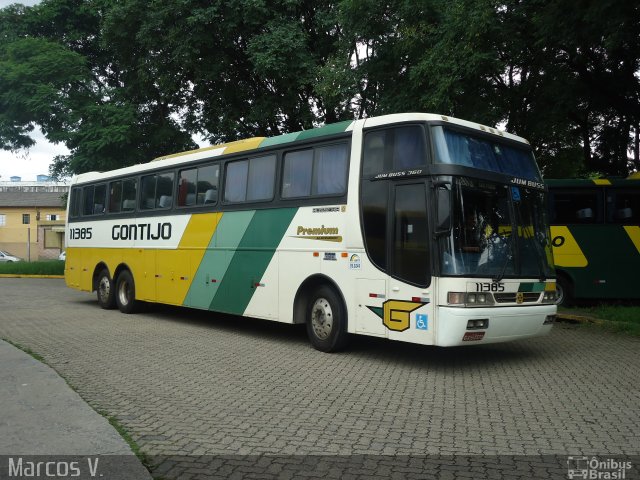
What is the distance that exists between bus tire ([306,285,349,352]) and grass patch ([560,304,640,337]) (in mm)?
5983

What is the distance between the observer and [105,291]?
51.8ft

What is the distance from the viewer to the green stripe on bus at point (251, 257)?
10.5m

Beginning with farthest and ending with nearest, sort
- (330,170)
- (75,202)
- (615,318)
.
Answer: (75,202)
(615,318)
(330,170)

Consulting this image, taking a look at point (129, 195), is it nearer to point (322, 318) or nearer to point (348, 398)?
point (322, 318)

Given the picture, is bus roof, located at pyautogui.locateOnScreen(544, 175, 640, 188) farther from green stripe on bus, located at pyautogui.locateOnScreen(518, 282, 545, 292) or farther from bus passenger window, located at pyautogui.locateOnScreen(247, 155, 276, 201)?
bus passenger window, located at pyautogui.locateOnScreen(247, 155, 276, 201)

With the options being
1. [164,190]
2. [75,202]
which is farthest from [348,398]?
[75,202]

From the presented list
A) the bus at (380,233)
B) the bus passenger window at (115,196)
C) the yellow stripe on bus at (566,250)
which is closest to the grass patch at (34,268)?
the bus passenger window at (115,196)

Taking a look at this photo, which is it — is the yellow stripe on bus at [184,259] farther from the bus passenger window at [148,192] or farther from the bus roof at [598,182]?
the bus roof at [598,182]

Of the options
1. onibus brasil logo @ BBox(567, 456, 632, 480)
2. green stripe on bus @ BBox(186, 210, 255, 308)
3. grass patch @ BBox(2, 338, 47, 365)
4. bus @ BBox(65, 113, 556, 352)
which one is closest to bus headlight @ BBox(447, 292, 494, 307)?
bus @ BBox(65, 113, 556, 352)

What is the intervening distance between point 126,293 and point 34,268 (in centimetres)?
1950

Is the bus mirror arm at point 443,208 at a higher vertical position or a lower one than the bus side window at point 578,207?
lower

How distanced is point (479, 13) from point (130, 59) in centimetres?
1480

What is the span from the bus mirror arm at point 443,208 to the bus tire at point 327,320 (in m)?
2.09

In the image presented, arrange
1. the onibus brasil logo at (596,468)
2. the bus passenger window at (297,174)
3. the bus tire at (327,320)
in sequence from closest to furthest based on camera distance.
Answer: the onibus brasil logo at (596,468) → the bus tire at (327,320) → the bus passenger window at (297,174)
